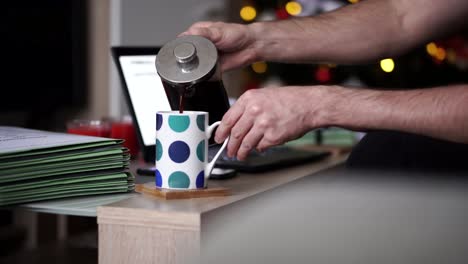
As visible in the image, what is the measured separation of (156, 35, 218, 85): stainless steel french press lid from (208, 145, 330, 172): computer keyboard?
12.2 inches

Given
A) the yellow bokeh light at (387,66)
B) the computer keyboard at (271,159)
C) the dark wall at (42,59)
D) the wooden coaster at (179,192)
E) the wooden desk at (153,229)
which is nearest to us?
the wooden desk at (153,229)

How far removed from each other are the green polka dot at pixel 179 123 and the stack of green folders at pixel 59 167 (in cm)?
9

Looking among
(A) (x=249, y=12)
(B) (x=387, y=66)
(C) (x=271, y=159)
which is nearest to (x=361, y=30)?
(C) (x=271, y=159)

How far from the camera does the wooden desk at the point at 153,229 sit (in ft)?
3.20

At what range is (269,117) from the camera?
116 cm

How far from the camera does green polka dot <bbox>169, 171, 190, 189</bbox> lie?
111cm

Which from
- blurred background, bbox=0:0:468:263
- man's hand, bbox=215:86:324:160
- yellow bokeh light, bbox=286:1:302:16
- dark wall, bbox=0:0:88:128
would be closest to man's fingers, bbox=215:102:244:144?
man's hand, bbox=215:86:324:160

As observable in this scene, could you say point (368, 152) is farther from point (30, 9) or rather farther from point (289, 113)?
point (30, 9)

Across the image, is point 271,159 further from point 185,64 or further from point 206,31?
point 185,64

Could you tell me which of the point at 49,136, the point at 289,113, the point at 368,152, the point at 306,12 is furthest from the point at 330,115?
the point at 306,12

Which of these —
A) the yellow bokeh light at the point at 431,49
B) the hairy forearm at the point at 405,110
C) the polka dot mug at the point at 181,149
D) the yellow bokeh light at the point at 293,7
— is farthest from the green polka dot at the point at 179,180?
the yellow bokeh light at the point at 431,49

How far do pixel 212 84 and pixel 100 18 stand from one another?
1.81 metres

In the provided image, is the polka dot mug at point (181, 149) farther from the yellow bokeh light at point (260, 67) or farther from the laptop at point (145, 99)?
the yellow bokeh light at point (260, 67)

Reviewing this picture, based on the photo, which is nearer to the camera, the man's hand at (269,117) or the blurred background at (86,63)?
the man's hand at (269,117)
